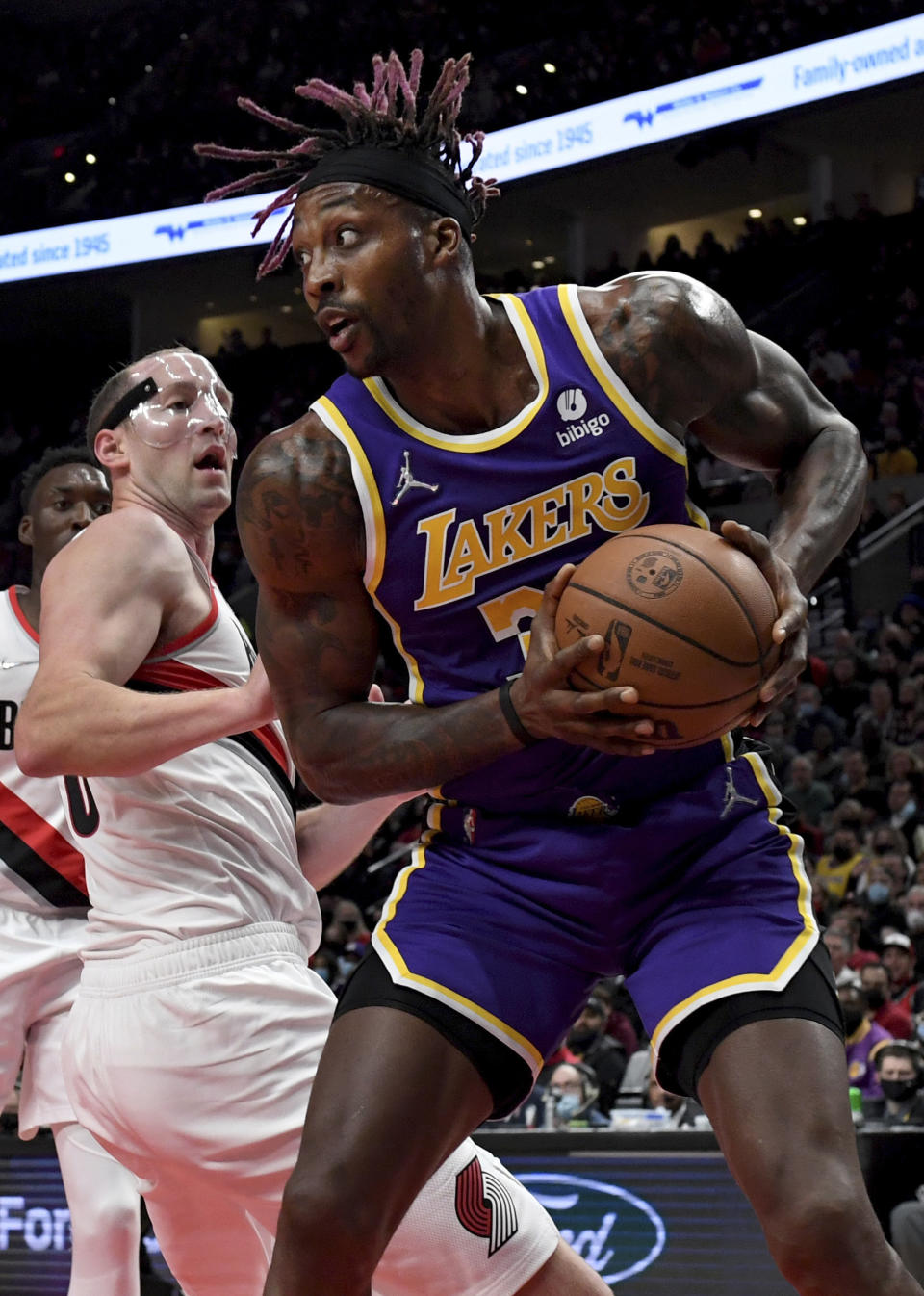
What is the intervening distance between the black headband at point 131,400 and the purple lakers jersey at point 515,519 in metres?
0.95

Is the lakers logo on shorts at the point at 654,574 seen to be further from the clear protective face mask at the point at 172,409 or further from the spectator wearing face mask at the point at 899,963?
the spectator wearing face mask at the point at 899,963

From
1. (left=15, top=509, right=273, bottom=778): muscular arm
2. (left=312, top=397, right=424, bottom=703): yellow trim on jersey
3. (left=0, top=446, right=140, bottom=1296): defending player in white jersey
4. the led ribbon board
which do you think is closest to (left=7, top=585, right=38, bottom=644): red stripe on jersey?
(left=0, top=446, right=140, bottom=1296): defending player in white jersey

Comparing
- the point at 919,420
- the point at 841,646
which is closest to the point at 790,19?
the point at 919,420

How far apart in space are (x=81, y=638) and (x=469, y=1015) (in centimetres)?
109

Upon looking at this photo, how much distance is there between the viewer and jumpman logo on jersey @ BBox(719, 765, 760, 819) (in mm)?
2658

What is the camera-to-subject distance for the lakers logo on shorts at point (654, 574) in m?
2.33

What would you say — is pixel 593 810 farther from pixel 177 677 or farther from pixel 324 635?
pixel 177 677

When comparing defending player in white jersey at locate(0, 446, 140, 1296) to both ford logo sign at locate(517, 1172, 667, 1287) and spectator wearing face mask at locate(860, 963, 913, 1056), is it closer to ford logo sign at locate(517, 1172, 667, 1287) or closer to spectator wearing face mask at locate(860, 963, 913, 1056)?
ford logo sign at locate(517, 1172, 667, 1287)

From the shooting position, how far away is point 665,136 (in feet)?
56.5

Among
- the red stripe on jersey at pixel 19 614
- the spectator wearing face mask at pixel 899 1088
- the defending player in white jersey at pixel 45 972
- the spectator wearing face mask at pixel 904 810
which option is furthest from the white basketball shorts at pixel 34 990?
the spectator wearing face mask at pixel 904 810

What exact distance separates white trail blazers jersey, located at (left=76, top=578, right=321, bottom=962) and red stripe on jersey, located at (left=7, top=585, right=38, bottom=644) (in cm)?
95

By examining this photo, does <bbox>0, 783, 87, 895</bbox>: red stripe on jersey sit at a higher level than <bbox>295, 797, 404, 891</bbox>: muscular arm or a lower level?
lower

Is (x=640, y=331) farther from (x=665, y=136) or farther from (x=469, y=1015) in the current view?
(x=665, y=136)

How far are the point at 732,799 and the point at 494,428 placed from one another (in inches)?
28.2
